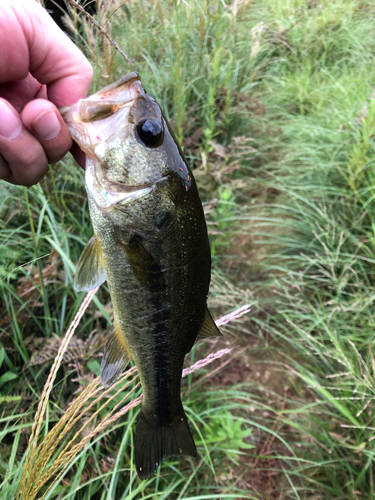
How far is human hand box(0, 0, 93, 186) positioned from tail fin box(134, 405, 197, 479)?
1.09m

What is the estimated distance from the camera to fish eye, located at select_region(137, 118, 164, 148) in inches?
39.4

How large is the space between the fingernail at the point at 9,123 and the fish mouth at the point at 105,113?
191 millimetres

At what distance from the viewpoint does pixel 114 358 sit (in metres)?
1.21

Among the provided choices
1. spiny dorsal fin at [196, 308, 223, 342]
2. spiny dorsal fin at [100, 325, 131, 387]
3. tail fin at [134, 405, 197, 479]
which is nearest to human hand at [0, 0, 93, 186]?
spiny dorsal fin at [100, 325, 131, 387]

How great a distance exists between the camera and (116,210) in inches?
40.0

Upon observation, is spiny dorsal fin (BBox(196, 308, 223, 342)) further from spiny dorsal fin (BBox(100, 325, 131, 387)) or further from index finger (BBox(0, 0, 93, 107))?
index finger (BBox(0, 0, 93, 107))

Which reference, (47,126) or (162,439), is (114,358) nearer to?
(162,439)

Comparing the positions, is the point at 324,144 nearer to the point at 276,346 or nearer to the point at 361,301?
the point at 361,301

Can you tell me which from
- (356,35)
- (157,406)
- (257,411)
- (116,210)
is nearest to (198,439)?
(257,411)

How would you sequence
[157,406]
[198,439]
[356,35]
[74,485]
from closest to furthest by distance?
[157,406] < [74,485] < [198,439] < [356,35]

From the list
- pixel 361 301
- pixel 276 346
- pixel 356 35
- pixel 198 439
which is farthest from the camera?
pixel 356 35

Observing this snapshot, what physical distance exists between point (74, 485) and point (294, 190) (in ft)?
10.2

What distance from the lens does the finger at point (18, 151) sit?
1.01 metres

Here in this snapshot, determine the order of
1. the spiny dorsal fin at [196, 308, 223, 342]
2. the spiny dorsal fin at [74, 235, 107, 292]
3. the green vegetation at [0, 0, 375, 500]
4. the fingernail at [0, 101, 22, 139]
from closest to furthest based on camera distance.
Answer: the fingernail at [0, 101, 22, 139]
the spiny dorsal fin at [74, 235, 107, 292]
the spiny dorsal fin at [196, 308, 223, 342]
the green vegetation at [0, 0, 375, 500]
